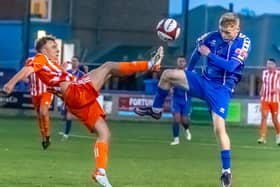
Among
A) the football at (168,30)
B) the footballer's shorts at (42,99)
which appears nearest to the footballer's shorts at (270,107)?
the footballer's shorts at (42,99)

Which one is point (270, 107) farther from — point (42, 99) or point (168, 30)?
point (168, 30)

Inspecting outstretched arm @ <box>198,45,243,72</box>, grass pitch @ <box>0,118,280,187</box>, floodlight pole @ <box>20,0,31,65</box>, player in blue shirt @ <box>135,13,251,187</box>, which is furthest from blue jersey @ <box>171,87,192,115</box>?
floodlight pole @ <box>20,0,31,65</box>

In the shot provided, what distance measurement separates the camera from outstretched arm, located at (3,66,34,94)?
11.6 metres

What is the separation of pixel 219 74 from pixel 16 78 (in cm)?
301

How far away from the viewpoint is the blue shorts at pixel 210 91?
13039 millimetres

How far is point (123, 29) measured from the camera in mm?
39469

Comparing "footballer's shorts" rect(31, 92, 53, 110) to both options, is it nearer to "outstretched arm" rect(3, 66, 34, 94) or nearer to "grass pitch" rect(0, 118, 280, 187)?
"grass pitch" rect(0, 118, 280, 187)

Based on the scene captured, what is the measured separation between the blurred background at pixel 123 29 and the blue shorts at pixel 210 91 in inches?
803

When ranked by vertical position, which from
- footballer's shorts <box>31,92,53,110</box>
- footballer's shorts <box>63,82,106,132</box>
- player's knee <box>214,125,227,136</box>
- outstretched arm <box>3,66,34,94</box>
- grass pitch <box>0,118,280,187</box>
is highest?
outstretched arm <box>3,66,34,94</box>

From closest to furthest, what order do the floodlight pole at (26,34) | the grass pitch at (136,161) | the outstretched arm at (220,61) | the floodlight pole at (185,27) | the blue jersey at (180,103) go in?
the outstretched arm at (220,61) < the grass pitch at (136,161) < the blue jersey at (180,103) < the floodlight pole at (185,27) < the floodlight pole at (26,34)

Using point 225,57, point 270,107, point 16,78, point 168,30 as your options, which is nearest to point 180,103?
point 270,107

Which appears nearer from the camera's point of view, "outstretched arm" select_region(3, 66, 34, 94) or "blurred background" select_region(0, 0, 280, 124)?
"outstretched arm" select_region(3, 66, 34, 94)

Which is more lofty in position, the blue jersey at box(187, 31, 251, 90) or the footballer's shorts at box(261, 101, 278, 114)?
the blue jersey at box(187, 31, 251, 90)

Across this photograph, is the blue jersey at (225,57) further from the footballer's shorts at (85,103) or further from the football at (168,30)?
the footballer's shorts at (85,103)
